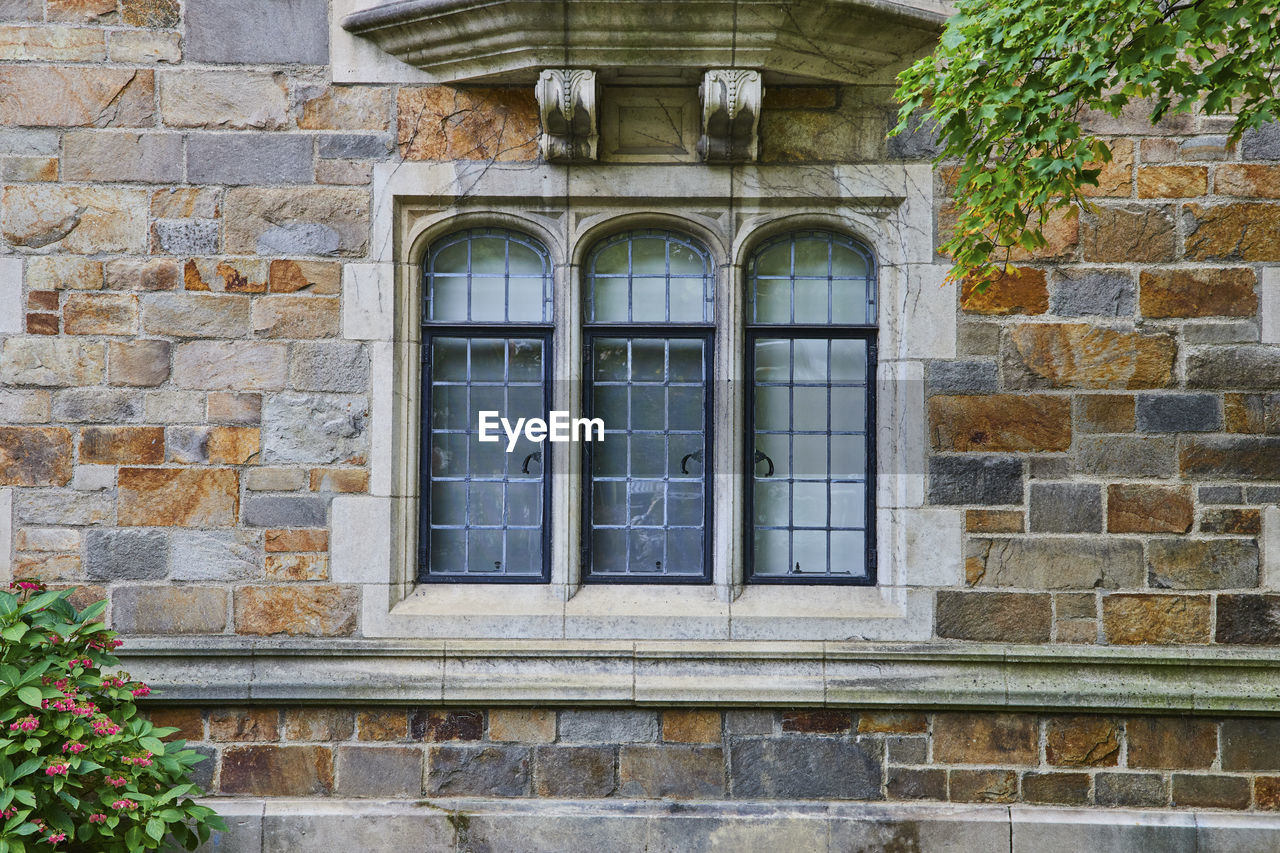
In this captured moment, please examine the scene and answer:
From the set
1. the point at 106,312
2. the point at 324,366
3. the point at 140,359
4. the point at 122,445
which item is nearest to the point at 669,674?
the point at 324,366

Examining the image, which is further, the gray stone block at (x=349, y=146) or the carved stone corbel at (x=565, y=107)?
the gray stone block at (x=349, y=146)

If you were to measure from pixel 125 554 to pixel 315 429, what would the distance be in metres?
0.99

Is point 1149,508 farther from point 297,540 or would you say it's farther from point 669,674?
point 297,540

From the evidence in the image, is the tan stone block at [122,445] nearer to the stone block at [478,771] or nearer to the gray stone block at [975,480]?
the stone block at [478,771]

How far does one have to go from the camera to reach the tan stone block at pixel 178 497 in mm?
4207

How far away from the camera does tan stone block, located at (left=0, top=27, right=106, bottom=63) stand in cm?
420

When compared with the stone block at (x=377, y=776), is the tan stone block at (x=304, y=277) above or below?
above

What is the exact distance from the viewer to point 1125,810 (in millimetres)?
4156

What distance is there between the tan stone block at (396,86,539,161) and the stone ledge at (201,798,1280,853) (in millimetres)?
2877

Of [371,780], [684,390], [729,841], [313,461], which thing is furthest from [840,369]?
[371,780]

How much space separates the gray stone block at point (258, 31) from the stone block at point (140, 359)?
1278mm

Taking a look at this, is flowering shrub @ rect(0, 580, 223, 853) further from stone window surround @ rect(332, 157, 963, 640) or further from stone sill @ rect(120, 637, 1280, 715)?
stone window surround @ rect(332, 157, 963, 640)

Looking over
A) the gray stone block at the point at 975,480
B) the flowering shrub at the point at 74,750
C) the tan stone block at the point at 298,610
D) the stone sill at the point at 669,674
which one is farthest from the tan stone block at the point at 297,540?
the gray stone block at the point at 975,480

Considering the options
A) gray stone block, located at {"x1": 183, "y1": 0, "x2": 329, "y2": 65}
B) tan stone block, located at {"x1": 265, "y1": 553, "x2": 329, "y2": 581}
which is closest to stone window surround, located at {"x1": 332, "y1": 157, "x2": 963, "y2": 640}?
tan stone block, located at {"x1": 265, "y1": 553, "x2": 329, "y2": 581}
